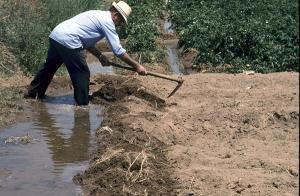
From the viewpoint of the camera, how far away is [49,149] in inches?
245

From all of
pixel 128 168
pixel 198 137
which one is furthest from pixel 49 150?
pixel 198 137

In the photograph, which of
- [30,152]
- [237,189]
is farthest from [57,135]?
[237,189]

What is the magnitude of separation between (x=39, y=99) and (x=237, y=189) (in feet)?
15.0

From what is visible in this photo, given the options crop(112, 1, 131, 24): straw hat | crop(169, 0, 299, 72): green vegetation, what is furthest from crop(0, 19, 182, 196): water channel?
crop(169, 0, 299, 72): green vegetation

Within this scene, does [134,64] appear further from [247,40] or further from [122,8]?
[247,40]

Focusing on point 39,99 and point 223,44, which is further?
point 223,44

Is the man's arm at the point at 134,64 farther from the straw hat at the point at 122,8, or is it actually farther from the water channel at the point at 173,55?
the water channel at the point at 173,55

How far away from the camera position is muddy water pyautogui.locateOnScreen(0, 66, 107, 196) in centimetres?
508

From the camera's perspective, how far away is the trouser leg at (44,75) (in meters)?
8.52

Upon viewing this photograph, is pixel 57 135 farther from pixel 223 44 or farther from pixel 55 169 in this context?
pixel 223 44

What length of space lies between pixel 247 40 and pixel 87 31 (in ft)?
16.2

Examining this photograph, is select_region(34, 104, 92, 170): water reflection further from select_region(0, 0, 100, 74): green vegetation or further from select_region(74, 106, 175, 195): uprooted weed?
select_region(0, 0, 100, 74): green vegetation

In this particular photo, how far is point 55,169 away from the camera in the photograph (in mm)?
5551

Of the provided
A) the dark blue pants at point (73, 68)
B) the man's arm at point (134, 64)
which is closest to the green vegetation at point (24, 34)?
the dark blue pants at point (73, 68)
